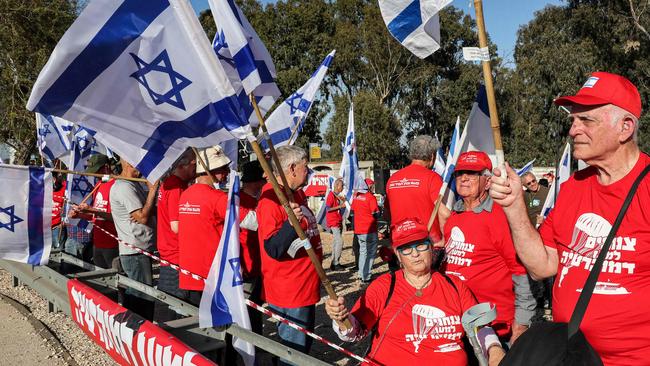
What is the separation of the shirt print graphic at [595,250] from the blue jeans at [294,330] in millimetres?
2093

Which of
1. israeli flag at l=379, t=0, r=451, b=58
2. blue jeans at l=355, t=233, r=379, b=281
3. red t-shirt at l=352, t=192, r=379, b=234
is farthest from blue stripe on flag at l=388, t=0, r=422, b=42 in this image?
red t-shirt at l=352, t=192, r=379, b=234

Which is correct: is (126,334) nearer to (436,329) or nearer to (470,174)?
(436,329)

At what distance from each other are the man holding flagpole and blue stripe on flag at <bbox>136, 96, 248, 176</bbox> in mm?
998

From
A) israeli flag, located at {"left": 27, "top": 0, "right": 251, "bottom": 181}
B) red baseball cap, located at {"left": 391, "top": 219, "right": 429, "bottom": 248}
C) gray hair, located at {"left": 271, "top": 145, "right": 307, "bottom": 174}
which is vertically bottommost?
red baseball cap, located at {"left": 391, "top": 219, "right": 429, "bottom": 248}

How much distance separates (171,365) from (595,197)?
8.44 ft

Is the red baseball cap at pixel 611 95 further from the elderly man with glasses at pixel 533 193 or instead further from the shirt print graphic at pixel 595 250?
the elderly man with glasses at pixel 533 193

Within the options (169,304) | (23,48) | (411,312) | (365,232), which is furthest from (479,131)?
(23,48)

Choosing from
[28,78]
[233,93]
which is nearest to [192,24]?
[233,93]

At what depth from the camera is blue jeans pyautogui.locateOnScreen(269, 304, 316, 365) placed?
383cm

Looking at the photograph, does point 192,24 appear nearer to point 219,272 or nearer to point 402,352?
point 219,272

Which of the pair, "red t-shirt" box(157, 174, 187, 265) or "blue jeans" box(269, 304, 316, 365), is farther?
"red t-shirt" box(157, 174, 187, 265)

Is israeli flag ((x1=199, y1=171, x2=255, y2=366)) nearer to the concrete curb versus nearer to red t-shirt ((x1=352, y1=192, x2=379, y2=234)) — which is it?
the concrete curb

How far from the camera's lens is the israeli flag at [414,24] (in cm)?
279

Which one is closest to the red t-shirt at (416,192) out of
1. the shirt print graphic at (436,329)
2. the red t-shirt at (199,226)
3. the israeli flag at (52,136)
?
the red t-shirt at (199,226)
